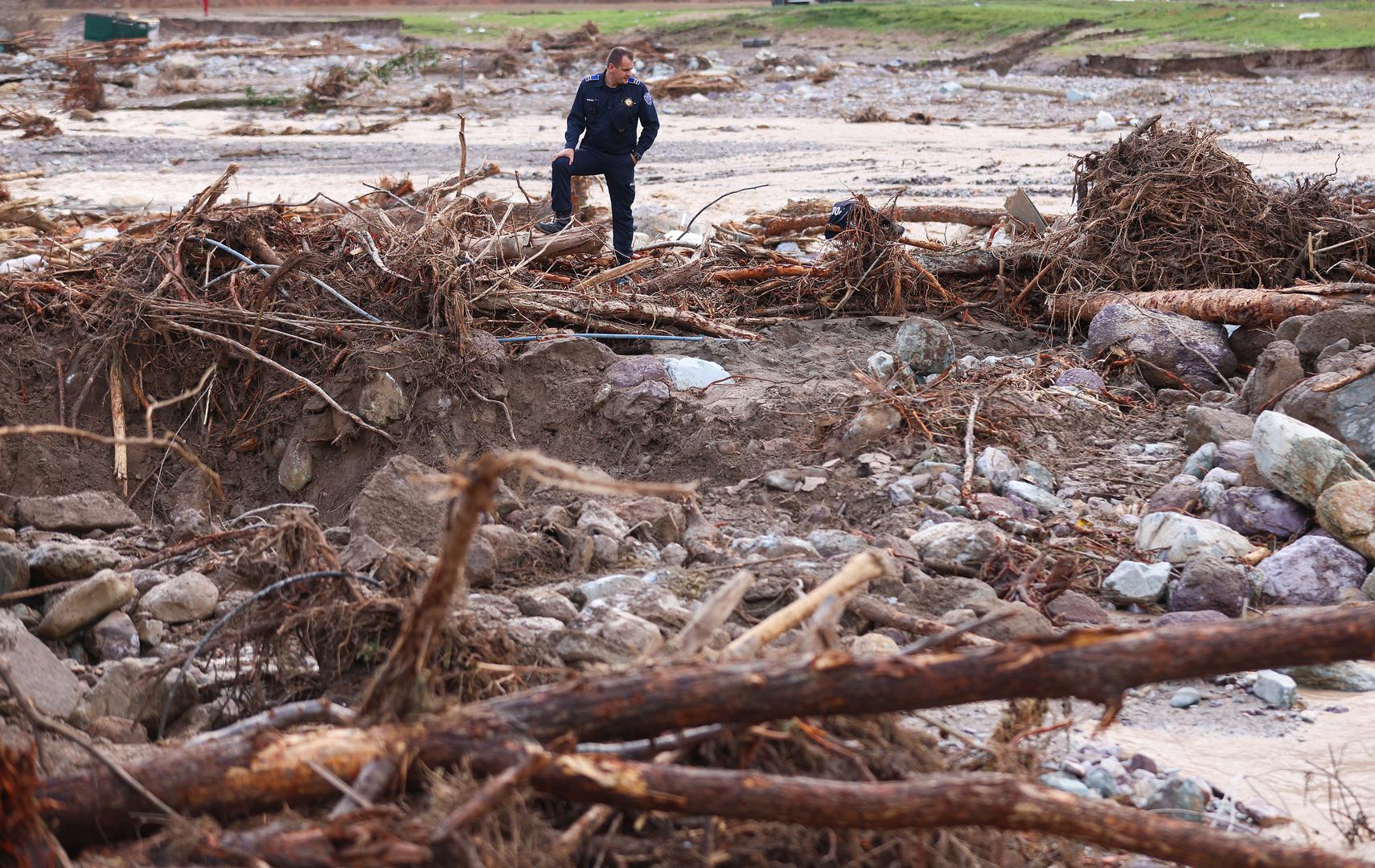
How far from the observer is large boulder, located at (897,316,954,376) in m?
5.80

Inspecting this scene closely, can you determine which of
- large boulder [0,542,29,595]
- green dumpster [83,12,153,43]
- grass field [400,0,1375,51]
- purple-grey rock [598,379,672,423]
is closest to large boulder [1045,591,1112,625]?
purple-grey rock [598,379,672,423]

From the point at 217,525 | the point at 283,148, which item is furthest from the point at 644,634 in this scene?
the point at 283,148

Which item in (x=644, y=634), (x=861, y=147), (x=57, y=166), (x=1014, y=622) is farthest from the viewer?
(x=861, y=147)

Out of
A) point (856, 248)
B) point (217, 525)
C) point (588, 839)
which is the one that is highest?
point (856, 248)

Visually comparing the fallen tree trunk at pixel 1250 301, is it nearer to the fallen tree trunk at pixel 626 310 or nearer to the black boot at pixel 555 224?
the fallen tree trunk at pixel 626 310

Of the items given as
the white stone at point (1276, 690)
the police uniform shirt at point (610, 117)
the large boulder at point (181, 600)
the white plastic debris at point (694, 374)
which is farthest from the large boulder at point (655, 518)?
the police uniform shirt at point (610, 117)

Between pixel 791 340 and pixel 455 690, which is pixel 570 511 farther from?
pixel 791 340

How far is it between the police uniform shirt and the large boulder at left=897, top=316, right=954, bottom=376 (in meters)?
2.34

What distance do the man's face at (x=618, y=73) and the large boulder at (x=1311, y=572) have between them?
4.87 meters

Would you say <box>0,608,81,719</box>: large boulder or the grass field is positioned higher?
the grass field

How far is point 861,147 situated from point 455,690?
12.3 metres

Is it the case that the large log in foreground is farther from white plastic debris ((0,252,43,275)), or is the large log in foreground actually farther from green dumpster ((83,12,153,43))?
green dumpster ((83,12,153,43))

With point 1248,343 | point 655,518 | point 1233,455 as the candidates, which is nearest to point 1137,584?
point 1233,455

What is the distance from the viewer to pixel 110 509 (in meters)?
4.60
